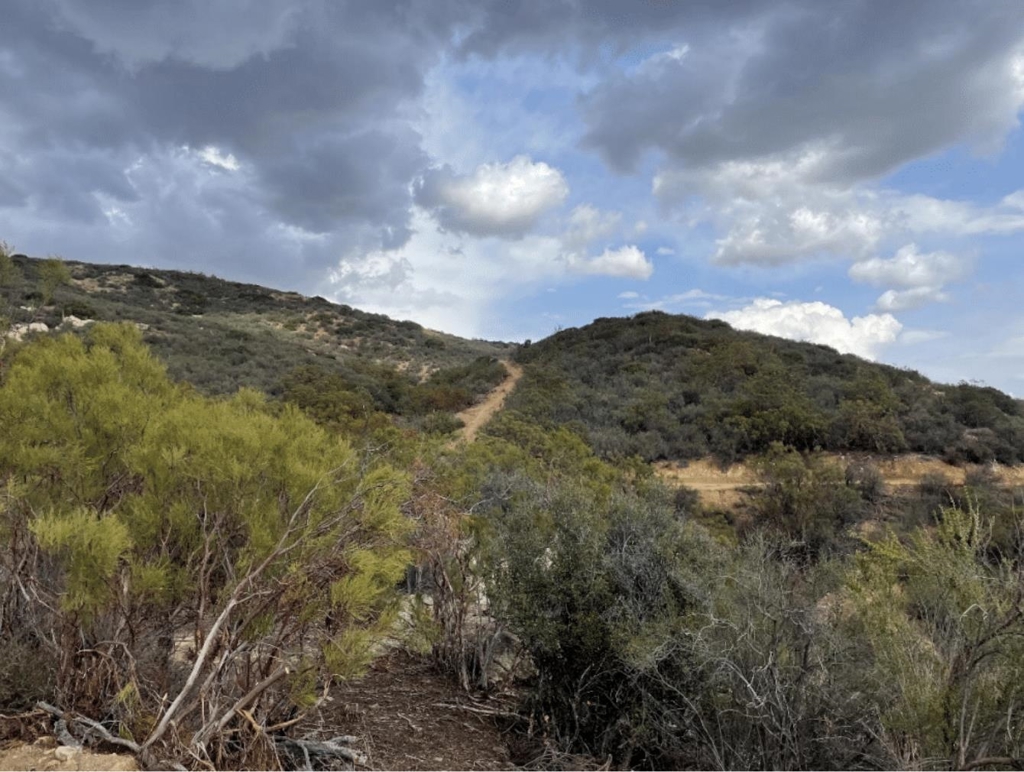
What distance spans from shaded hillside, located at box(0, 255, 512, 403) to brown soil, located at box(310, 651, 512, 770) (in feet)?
62.5

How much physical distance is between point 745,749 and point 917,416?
22.4 metres

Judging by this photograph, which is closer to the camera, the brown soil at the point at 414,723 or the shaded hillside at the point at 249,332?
the brown soil at the point at 414,723

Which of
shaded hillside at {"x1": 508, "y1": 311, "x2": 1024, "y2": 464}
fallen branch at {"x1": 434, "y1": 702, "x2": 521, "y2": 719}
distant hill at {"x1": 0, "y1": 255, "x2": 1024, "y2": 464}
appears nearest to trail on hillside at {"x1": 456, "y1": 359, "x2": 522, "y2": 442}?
distant hill at {"x1": 0, "y1": 255, "x2": 1024, "y2": 464}

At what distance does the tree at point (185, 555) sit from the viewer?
12.0ft

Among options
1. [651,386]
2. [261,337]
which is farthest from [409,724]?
[261,337]

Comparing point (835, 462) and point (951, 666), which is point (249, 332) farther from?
point (951, 666)

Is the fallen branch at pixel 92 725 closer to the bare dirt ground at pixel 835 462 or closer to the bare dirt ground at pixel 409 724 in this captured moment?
the bare dirt ground at pixel 409 724

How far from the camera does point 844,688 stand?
16.3ft

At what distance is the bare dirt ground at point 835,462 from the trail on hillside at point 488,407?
694 cm

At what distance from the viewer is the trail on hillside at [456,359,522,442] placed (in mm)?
25712

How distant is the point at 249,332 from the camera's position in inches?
1602

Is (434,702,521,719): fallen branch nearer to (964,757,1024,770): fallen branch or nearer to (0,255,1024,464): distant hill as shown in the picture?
(964,757,1024,770): fallen branch

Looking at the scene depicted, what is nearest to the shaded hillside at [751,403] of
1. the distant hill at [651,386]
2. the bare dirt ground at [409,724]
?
the distant hill at [651,386]

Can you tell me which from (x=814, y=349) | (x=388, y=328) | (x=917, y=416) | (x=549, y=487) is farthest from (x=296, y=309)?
(x=549, y=487)
